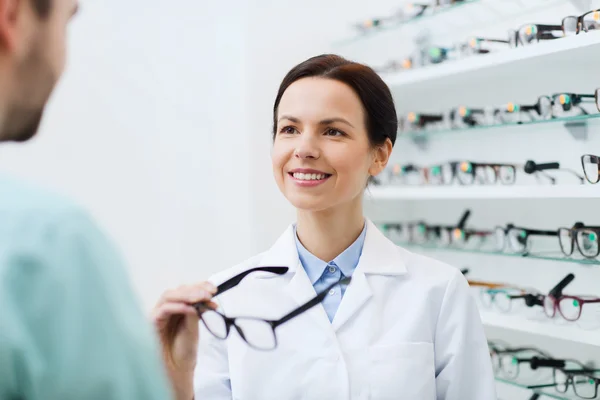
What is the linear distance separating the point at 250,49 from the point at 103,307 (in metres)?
2.43

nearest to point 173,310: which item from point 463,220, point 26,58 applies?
point 26,58

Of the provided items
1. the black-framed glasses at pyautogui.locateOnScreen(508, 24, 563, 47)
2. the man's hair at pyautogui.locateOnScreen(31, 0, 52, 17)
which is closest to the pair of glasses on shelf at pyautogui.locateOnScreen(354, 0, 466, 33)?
the black-framed glasses at pyautogui.locateOnScreen(508, 24, 563, 47)

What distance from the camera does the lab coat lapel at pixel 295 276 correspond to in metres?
1.26

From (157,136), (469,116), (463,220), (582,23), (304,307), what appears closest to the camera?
(304,307)

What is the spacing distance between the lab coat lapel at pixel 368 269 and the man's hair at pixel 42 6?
88 centimetres

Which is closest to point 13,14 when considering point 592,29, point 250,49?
point 592,29

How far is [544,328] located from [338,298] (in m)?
0.74

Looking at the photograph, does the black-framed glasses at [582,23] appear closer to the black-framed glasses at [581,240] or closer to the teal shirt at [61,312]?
the black-framed glasses at [581,240]

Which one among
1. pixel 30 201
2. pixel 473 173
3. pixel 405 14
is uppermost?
pixel 405 14

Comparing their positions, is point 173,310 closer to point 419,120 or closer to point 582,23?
point 582,23

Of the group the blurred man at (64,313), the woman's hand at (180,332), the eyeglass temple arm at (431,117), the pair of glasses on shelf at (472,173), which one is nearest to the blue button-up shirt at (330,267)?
the woman's hand at (180,332)

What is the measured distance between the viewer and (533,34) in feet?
5.95

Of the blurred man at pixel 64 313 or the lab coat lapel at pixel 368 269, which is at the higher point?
the blurred man at pixel 64 313

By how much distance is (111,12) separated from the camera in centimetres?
271
